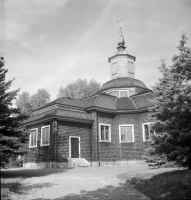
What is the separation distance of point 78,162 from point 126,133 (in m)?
6.11

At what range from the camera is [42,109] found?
25844mm

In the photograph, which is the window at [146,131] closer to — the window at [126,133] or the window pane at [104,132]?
the window at [126,133]

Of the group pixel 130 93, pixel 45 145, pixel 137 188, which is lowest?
pixel 137 188

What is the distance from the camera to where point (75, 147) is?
22812 mm

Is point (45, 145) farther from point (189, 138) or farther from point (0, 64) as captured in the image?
point (189, 138)

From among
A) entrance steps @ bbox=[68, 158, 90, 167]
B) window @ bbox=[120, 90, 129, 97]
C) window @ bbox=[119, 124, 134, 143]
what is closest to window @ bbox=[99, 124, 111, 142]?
window @ bbox=[119, 124, 134, 143]

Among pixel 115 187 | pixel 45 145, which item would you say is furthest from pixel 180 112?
pixel 45 145

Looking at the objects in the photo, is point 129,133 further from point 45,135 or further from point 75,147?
point 45,135

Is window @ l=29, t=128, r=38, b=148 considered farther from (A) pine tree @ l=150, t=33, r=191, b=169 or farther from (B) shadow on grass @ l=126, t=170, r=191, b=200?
(B) shadow on grass @ l=126, t=170, r=191, b=200

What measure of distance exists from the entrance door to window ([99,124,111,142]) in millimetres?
2477

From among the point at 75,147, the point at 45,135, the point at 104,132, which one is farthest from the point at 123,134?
the point at 45,135

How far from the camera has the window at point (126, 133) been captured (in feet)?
81.3

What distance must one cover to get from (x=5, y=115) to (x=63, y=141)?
31.8 ft

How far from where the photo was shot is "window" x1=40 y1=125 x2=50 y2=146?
22147 millimetres
